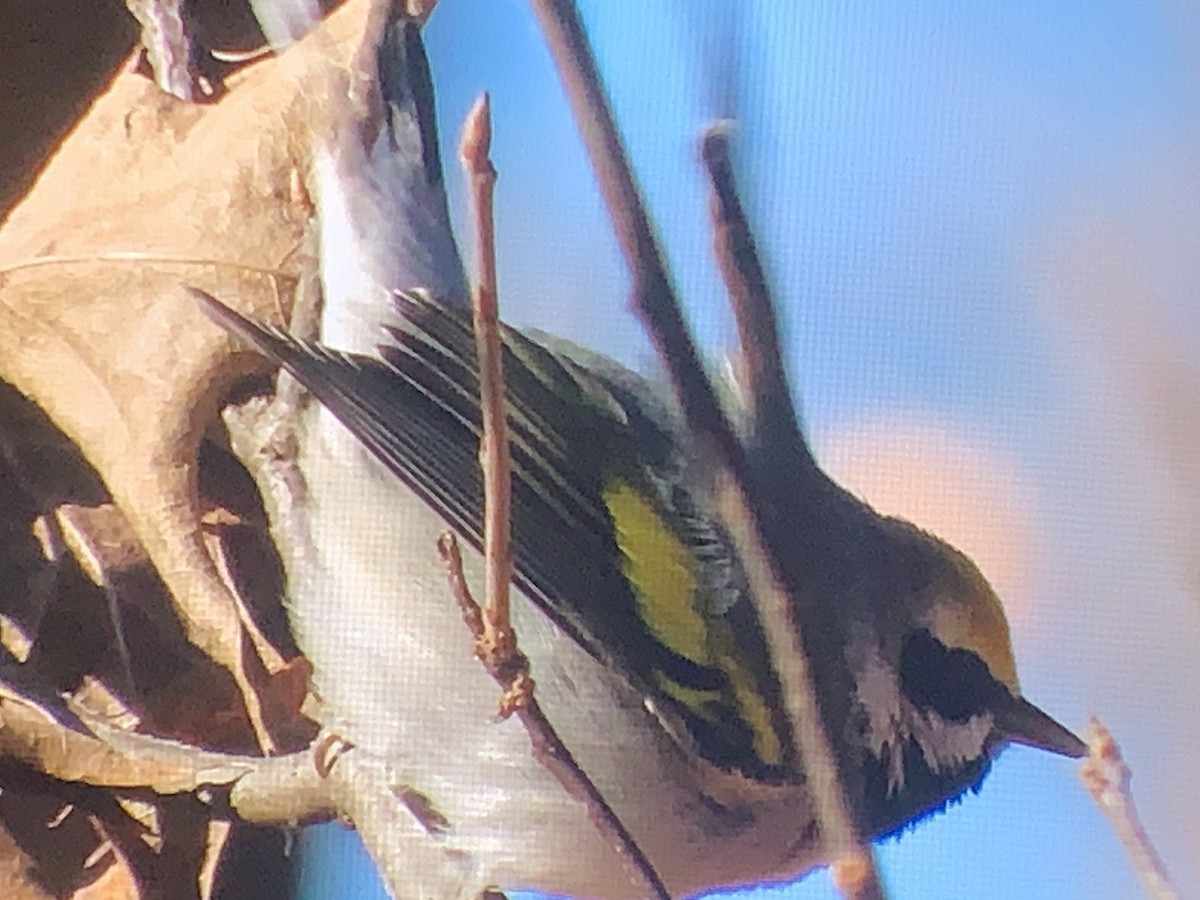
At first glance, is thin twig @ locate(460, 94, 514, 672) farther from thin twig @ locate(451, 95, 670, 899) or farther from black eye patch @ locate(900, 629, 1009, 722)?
black eye patch @ locate(900, 629, 1009, 722)

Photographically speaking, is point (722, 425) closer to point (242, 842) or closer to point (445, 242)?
point (445, 242)

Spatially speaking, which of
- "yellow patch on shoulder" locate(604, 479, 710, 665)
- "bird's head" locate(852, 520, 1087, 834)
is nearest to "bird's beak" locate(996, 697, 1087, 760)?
"bird's head" locate(852, 520, 1087, 834)

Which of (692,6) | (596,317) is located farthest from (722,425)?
(692,6)

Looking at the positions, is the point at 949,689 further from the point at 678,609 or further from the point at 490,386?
the point at 490,386

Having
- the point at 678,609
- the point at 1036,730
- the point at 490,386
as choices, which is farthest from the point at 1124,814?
the point at 490,386

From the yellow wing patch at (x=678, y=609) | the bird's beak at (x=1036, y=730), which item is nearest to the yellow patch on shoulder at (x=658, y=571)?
the yellow wing patch at (x=678, y=609)

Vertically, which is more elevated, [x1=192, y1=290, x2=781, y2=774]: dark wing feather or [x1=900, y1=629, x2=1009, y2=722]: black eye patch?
[x1=192, y1=290, x2=781, y2=774]: dark wing feather

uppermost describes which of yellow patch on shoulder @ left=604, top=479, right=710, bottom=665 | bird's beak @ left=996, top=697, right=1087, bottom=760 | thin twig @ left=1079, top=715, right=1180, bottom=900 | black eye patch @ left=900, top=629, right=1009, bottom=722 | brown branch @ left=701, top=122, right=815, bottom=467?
brown branch @ left=701, top=122, right=815, bottom=467

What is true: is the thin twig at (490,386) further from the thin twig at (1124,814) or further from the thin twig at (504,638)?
the thin twig at (1124,814)
